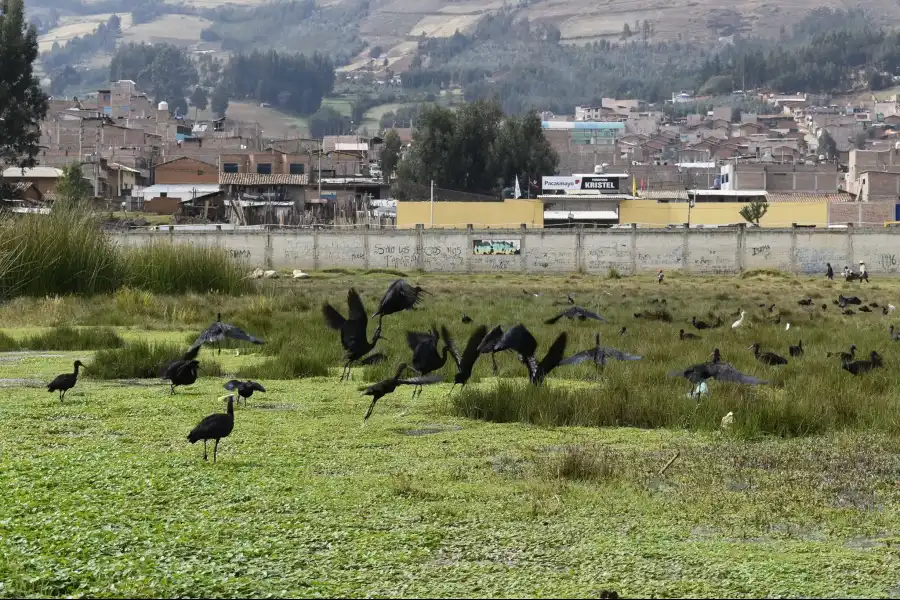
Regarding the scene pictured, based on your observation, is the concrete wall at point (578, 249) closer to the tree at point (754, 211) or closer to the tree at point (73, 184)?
the tree at point (73, 184)

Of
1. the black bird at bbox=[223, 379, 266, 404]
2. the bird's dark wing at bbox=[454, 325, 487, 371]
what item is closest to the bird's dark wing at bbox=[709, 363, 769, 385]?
the bird's dark wing at bbox=[454, 325, 487, 371]

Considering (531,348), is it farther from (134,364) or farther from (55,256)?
(55,256)

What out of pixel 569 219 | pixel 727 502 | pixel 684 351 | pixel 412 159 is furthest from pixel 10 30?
pixel 727 502

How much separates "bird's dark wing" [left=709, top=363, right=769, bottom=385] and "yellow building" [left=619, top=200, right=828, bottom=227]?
201ft

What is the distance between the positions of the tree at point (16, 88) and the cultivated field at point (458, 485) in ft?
147

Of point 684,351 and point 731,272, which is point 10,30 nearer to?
point 731,272

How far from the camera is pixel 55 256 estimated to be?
2389cm

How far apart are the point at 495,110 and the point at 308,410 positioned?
8053 centimetres

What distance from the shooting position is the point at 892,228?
56.8m

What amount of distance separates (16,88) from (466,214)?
2389 centimetres

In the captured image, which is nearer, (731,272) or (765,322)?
(765,322)

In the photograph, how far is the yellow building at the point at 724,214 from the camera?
7231cm

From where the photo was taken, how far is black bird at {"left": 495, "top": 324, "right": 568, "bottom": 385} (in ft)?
32.6

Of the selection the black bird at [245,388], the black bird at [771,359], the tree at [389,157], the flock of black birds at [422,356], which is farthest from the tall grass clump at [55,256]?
the tree at [389,157]
